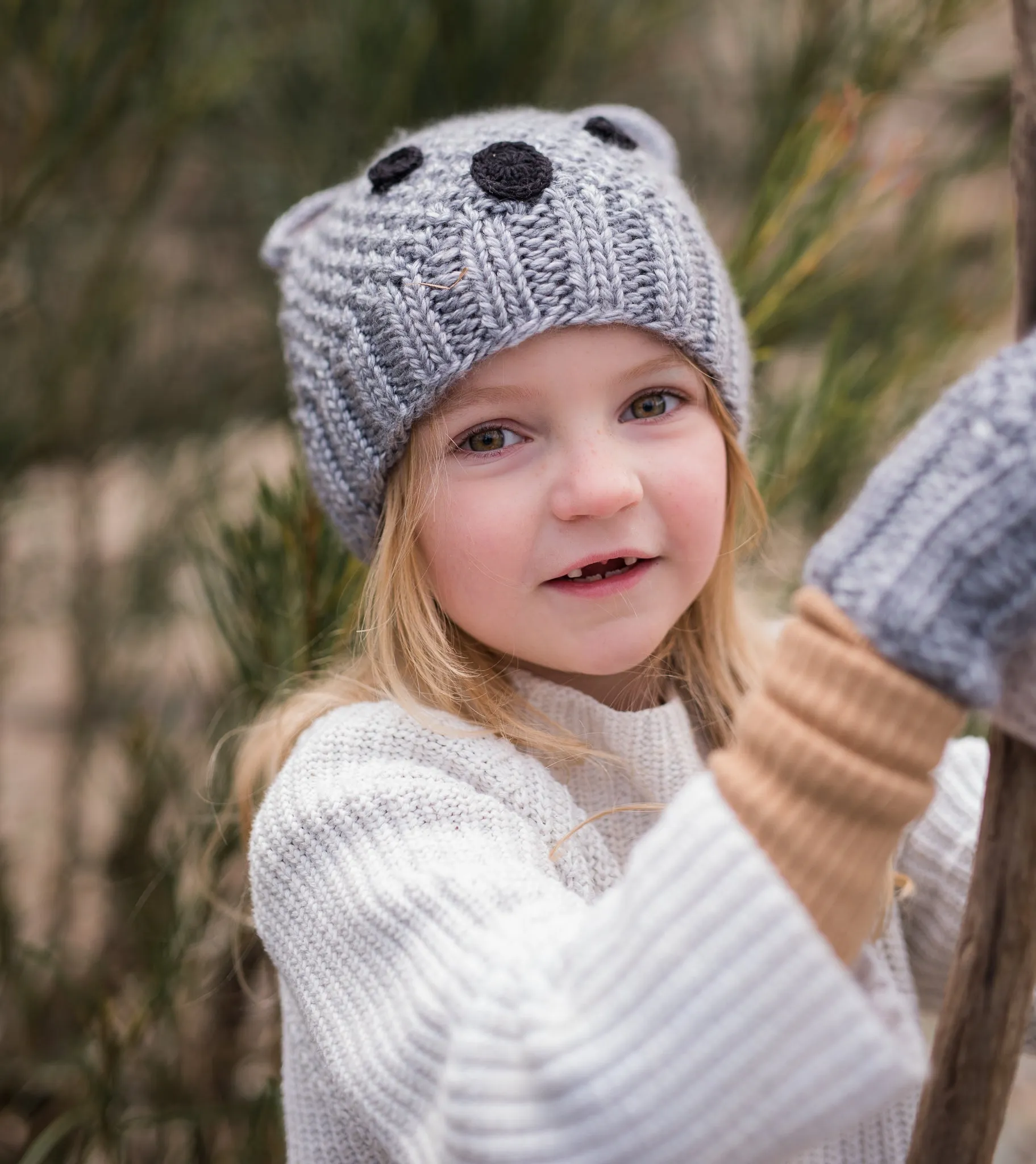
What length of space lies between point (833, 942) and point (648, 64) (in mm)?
1674

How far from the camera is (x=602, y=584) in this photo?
33.7 inches

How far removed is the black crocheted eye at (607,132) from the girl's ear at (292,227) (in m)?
0.24

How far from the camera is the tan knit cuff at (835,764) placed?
1.85ft

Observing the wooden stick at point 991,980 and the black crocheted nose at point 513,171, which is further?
the black crocheted nose at point 513,171

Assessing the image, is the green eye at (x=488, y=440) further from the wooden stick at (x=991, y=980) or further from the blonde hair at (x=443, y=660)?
the wooden stick at (x=991, y=980)

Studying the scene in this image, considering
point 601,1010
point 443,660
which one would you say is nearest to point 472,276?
point 443,660

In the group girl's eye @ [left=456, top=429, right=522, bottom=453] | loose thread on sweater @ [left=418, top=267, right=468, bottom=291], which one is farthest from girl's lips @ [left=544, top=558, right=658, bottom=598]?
loose thread on sweater @ [left=418, top=267, right=468, bottom=291]

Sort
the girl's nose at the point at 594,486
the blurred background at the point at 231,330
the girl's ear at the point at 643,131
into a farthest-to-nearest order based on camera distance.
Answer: the blurred background at the point at 231,330, the girl's ear at the point at 643,131, the girl's nose at the point at 594,486

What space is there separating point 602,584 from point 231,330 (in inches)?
61.1

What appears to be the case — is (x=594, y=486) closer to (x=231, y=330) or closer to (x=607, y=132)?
(x=607, y=132)

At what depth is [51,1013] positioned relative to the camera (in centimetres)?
174

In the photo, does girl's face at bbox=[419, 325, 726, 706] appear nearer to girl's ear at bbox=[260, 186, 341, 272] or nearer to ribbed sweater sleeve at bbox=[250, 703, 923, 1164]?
ribbed sweater sleeve at bbox=[250, 703, 923, 1164]

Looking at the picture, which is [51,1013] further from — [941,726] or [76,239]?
[941,726]

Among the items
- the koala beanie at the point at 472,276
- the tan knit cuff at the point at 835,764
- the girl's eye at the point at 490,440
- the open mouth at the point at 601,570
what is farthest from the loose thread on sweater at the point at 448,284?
the tan knit cuff at the point at 835,764
